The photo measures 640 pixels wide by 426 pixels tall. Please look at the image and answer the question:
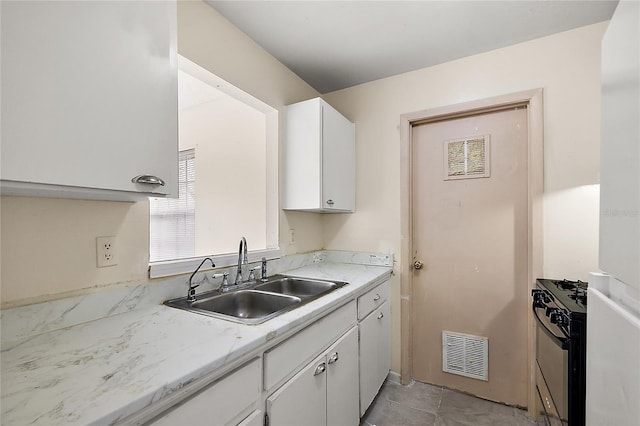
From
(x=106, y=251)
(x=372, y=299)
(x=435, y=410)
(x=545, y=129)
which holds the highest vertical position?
(x=545, y=129)

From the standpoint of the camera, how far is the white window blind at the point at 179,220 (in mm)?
3027

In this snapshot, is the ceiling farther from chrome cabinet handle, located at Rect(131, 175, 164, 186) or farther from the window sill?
the window sill

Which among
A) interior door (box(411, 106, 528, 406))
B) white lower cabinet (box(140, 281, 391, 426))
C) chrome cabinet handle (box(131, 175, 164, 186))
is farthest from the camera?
interior door (box(411, 106, 528, 406))

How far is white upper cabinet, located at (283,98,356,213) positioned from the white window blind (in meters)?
1.38

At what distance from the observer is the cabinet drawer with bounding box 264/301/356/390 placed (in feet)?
3.41

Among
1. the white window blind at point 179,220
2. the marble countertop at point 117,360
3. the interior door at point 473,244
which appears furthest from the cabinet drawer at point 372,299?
the white window blind at point 179,220

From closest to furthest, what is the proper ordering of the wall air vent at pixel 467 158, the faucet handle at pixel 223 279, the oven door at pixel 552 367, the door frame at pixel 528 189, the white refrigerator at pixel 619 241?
the white refrigerator at pixel 619 241 → the oven door at pixel 552 367 → the faucet handle at pixel 223 279 → the door frame at pixel 528 189 → the wall air vent at pixel 467 158

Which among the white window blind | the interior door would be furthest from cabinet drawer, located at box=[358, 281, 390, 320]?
the white window blind

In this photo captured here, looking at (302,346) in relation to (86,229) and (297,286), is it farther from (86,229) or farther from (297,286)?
(86,229)

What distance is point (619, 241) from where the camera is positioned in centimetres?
66

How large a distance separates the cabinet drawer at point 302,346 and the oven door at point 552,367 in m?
0.95

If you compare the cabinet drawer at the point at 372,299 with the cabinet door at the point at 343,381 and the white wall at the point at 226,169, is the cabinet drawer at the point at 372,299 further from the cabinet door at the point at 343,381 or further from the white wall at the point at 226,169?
the white wall at the point at 226,169

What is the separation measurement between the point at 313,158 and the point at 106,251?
4.33ft

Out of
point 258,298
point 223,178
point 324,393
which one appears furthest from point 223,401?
point 223,178
